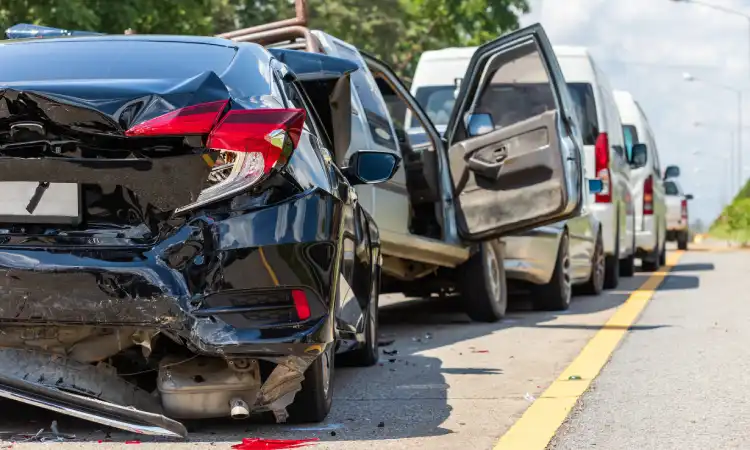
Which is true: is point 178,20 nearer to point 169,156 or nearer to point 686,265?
point 686,265

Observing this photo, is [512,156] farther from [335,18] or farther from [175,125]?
[335,18]

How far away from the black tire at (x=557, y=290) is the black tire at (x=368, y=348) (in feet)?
14.8

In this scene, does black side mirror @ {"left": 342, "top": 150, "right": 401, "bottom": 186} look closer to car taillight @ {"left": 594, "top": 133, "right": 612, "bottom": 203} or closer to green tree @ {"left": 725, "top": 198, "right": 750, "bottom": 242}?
car taillight @ {"left": 594, "top": 133, "right": 612, "bottom": 203}

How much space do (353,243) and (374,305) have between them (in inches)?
60.4

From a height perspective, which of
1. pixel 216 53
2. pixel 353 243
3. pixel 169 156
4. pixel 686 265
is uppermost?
pixel 216 53

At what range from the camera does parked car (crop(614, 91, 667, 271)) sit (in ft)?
65.5

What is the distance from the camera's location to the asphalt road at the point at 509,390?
5.37 metres

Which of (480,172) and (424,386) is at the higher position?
(480,172)

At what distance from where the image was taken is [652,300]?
45.0 ft

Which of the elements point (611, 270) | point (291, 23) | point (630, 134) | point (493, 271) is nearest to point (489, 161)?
point (493, 271)

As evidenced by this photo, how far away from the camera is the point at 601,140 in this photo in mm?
14641

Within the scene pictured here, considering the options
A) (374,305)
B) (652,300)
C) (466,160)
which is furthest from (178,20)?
(374,305)

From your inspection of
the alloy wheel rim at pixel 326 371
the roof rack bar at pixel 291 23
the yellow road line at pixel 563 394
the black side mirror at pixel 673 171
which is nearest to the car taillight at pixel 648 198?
the black side mirror at pixel 673 171

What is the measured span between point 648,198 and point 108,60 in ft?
50.7
